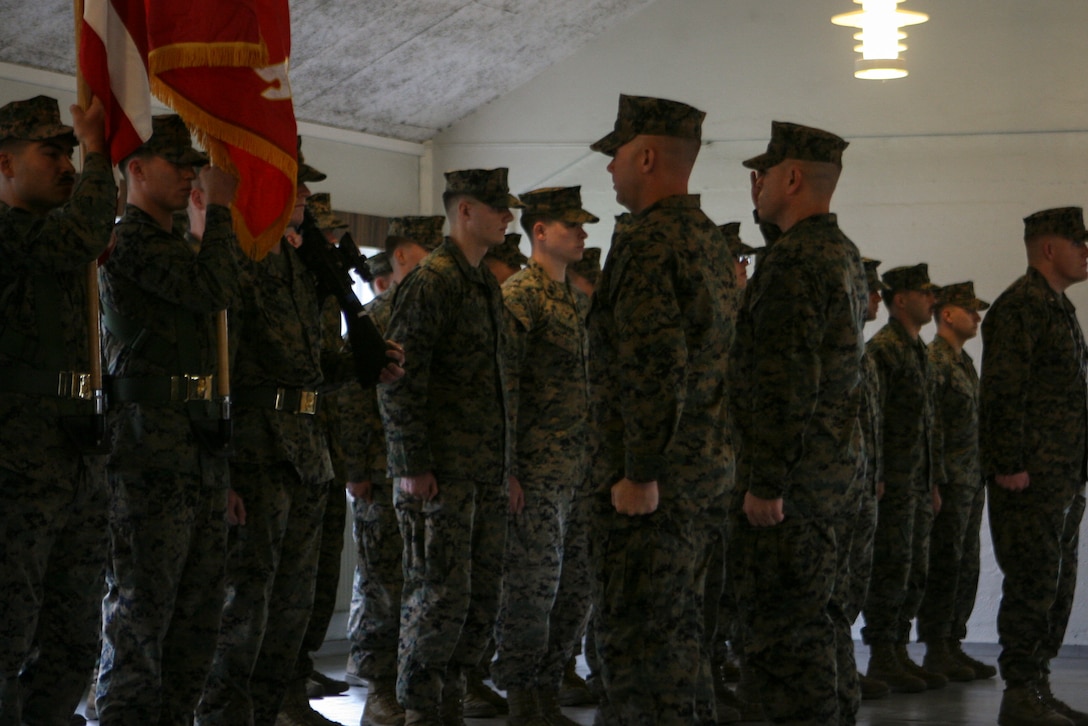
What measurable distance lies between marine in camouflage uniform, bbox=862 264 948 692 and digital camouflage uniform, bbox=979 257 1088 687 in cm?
96

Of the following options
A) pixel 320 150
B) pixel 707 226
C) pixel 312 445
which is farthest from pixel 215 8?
pixel 320 150

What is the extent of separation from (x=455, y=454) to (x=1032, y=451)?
215 cm

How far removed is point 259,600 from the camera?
3.78 meters

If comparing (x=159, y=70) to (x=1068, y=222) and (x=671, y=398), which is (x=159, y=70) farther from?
(x=1068, y=222)

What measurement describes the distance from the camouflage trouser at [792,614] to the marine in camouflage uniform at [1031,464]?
66.4 inches

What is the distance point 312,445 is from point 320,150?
4738 millimetres

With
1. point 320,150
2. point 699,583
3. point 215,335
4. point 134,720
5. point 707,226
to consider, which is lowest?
point 134,720

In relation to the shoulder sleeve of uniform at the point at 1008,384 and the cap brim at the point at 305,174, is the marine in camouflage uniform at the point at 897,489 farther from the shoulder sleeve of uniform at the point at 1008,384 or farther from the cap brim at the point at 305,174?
the cap brim at the point at 305,174

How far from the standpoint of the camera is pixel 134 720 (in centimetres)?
337

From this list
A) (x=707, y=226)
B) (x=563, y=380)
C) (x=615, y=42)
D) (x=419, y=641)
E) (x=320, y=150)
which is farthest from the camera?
(x=615, y=42)

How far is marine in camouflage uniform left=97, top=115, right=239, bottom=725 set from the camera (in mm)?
3418

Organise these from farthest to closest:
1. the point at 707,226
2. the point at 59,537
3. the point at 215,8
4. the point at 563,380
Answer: the point at 563,380 < the point at 215,8 < the point at 707,226 < the point at 59,537

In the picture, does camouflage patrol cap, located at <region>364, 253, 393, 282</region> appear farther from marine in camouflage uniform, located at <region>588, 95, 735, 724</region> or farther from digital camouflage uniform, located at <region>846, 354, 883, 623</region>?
marine in camouflage uniform, located at <region>588, 95, 735, 724</region>

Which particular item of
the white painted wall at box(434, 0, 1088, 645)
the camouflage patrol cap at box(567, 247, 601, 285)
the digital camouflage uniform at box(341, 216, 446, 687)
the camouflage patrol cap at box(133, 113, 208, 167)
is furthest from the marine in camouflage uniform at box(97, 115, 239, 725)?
the white painted wall at box(434, 0, 1088, 645)
